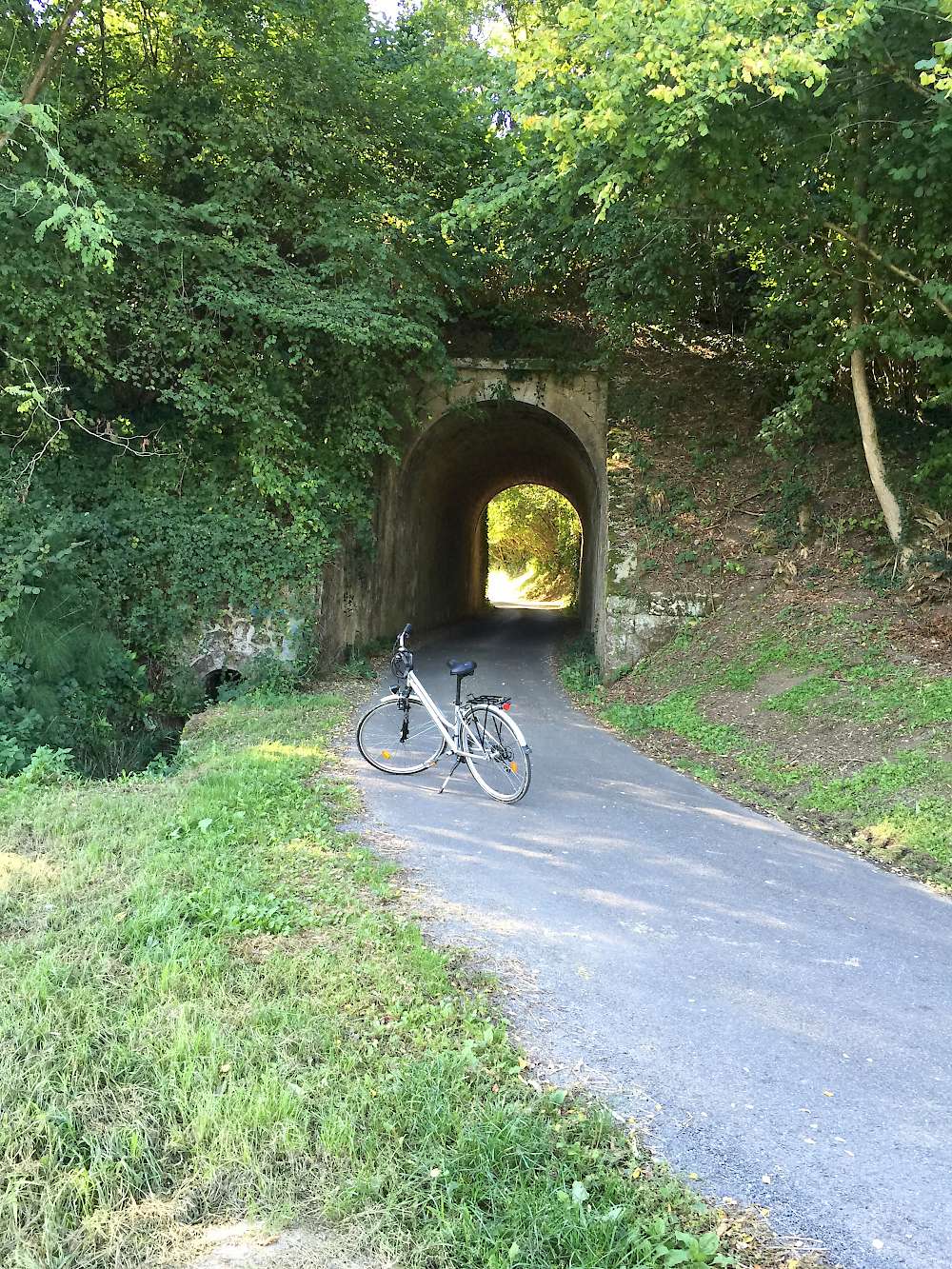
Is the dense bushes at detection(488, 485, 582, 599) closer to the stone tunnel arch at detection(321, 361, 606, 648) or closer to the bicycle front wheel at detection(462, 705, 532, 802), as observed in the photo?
the stone tunnel arch at detection(321, 361, 606, 648)

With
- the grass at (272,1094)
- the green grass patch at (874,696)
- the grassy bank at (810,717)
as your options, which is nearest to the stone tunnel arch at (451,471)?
the grassy bank at (810,717)

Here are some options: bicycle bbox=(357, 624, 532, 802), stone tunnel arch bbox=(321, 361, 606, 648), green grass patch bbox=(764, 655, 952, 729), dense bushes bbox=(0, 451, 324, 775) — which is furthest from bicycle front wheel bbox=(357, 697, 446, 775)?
stone tunnel arch bbox=(321, 361, 606, 648)

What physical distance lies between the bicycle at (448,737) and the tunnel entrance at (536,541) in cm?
2967

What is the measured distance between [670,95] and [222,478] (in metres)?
8.31

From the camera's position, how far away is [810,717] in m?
8.16

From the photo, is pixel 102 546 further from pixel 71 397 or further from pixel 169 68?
pixel 169 68

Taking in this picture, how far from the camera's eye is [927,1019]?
3.47m

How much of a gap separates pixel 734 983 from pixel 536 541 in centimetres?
4174

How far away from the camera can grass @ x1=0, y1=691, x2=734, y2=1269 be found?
2.18 m

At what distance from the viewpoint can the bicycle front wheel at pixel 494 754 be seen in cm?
662

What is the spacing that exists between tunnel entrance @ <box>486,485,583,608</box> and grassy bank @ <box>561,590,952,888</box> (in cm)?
2648

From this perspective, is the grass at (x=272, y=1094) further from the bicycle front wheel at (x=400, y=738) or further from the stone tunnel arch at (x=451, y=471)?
the stone tunnel arch at (x=451, y=471)

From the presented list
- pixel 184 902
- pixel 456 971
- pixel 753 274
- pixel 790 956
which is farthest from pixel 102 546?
pixel 753 274

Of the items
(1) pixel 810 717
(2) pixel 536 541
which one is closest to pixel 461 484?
(1) pixel 810 717
